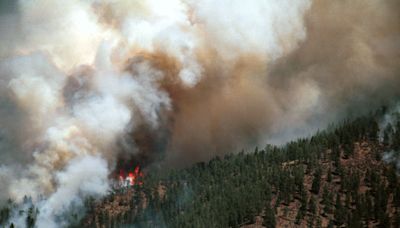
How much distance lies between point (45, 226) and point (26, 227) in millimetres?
6116

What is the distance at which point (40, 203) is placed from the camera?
619ft

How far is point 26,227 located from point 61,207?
1329cm

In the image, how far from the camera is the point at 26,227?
193m

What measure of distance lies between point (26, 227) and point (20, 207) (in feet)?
28.6

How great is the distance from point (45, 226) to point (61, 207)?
866 cm

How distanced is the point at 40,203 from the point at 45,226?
10096 millimetres

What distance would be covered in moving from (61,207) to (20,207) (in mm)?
13791

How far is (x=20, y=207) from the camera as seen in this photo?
19812cm

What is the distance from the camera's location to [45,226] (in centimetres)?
19412

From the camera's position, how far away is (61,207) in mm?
199375
